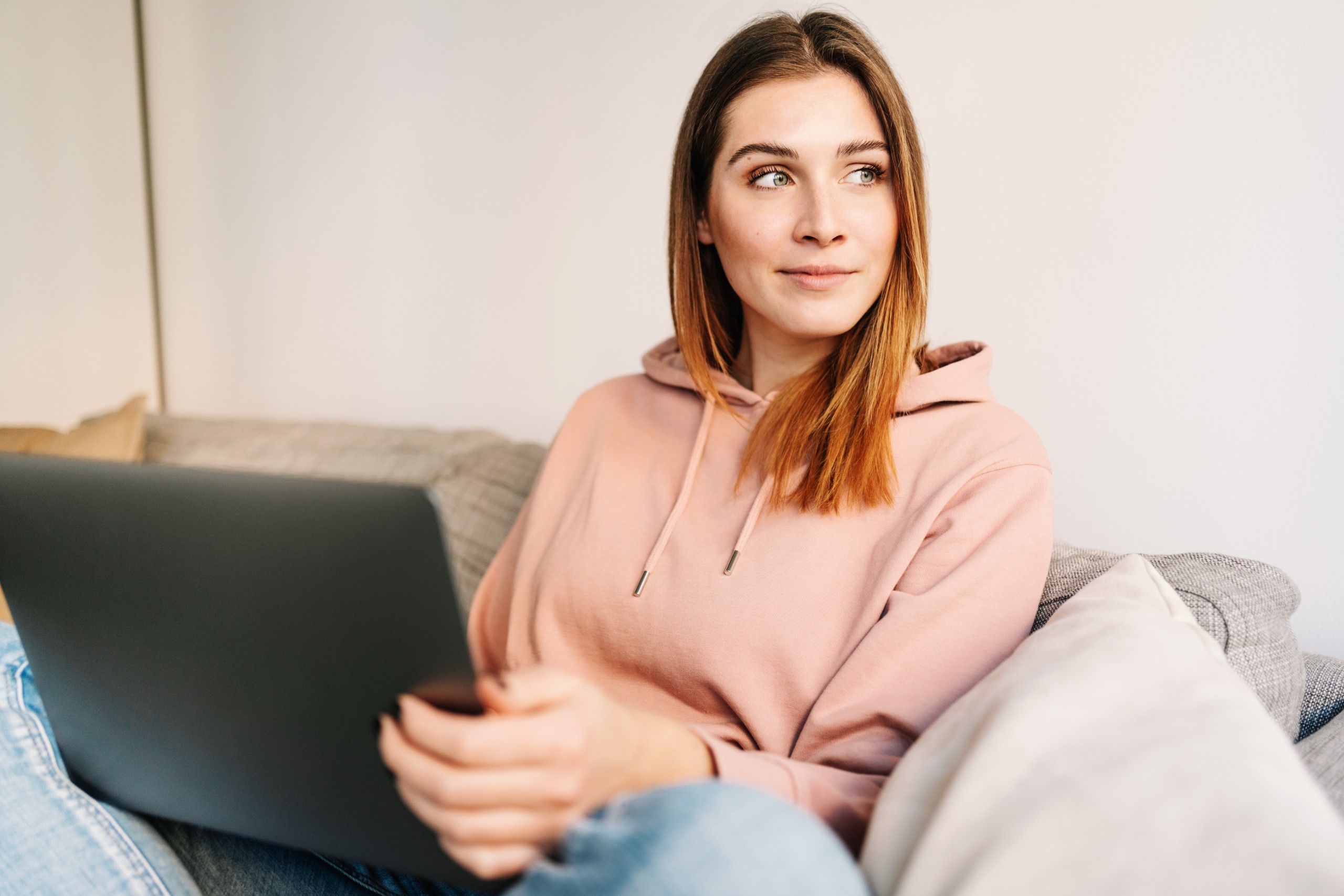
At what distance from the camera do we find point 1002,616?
0.78 metres

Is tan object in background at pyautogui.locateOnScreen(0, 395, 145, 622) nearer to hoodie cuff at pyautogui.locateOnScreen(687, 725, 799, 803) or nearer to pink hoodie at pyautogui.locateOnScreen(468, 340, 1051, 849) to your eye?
pink hoodie at pyautogui.locateOnScreen(468, 340, 1051, 849)

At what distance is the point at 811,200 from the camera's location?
95 cm

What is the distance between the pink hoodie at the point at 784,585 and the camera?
759mm

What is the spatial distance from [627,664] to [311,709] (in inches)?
16.7

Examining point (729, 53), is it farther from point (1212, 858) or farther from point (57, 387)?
point (57, 387)

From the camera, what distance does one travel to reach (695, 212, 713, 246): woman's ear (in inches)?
44.2

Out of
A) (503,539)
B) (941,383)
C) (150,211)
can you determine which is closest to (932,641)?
(941,383)

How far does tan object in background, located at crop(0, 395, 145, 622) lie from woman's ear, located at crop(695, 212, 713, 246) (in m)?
1.08

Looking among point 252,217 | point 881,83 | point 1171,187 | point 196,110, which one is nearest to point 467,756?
point 881,83

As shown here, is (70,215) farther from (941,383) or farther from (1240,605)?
(1240,605)

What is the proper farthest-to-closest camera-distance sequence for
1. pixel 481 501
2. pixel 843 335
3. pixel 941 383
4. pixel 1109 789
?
pixel 481 501 < pixel 843 335 < pixel 941 383 < pixel 1109 789

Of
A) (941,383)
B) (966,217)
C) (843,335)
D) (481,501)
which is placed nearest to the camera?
(941,383)

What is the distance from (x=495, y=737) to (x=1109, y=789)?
333mm

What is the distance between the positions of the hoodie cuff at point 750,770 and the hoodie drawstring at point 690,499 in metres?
0.26
